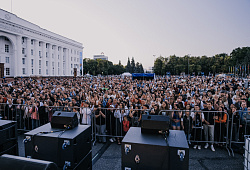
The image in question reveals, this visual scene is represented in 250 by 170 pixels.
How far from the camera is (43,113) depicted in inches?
334

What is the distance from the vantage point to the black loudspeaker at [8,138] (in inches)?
151

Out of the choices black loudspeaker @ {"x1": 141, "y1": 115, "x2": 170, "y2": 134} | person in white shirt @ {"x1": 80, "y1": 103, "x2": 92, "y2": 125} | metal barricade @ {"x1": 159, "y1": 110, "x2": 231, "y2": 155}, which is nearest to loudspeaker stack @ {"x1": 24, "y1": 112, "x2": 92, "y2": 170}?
black loudspeaker @ {"x1": 141, "y1": 115, "x2": 170, "y2": 134}

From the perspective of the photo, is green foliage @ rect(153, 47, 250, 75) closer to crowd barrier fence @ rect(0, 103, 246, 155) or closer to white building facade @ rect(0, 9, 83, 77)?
white building facade @ rect(0, 9, 83, 77)

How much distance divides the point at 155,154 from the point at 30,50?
5769 centimetres

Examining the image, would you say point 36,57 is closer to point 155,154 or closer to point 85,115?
point 85,115

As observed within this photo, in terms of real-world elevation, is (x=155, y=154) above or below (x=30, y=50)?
below

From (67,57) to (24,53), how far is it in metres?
23.9

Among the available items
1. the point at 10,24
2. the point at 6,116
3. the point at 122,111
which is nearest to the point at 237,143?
the point at 122,111

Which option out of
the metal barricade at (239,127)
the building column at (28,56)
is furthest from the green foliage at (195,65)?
the metal barricade at (239,127)

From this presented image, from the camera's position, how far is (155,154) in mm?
2820

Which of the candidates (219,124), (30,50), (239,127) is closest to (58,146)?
(219,124)

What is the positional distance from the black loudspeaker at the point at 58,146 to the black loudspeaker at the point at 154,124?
4.57 feet

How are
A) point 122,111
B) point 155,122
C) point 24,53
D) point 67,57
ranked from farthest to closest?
1. point 67,57
2. point 24,53
3. point 122,111
4. point 155,122

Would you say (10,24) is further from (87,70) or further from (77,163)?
(87,70)
